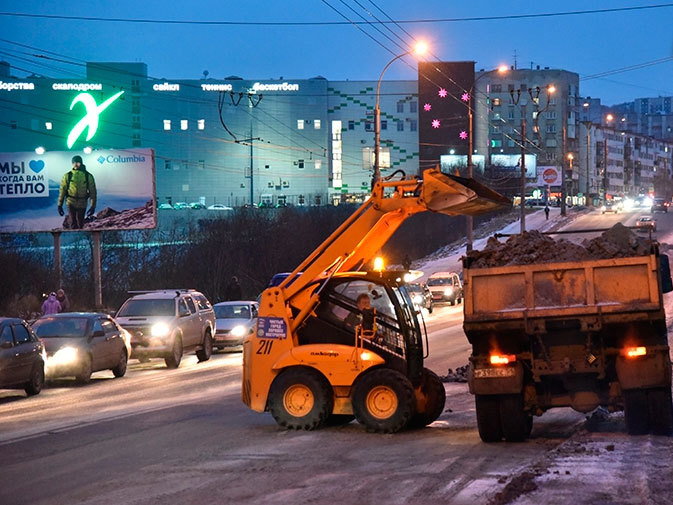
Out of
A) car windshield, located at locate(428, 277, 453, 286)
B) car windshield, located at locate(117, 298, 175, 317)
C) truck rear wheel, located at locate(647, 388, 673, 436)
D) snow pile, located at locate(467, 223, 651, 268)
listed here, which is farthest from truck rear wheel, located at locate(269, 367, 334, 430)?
car windshield, located at locate(428, 277, 453, 286)

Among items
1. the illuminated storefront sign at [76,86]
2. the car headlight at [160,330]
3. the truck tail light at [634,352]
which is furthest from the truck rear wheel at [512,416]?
the illuminated storefront sign at [76,86]

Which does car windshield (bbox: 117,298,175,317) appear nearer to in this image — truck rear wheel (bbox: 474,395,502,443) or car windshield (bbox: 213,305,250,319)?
car windshield (bbox: 213,305,250,319)

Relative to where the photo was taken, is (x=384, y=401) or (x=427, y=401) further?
(x=427, y=401)

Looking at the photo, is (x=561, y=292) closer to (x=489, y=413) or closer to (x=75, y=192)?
(x=489, y=413)

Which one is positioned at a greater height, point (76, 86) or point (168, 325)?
point (76, 86)

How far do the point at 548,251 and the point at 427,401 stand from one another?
275 cm

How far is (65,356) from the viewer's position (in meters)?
24.0

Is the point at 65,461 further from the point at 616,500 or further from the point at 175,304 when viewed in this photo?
the point at 175,304

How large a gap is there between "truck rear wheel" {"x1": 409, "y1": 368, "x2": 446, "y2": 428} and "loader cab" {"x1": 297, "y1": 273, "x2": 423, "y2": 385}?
23 centimetres

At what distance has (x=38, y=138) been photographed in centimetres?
9206

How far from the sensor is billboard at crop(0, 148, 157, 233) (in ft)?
151

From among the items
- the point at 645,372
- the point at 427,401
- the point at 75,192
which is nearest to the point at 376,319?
the point at 427,401

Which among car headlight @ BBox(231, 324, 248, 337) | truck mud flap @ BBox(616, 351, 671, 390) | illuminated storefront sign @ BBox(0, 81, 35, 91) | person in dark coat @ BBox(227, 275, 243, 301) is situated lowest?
car headlight @ BBox(231, 324, 248, 337)

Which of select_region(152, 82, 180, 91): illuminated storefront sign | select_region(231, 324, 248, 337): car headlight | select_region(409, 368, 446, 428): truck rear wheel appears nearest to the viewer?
select_region(409, 368, 446, 428): truck rear wheel
